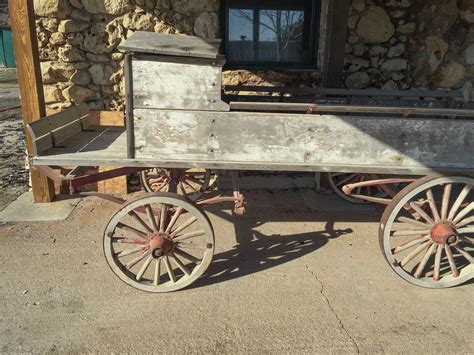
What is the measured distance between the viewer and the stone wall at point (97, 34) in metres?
4.82

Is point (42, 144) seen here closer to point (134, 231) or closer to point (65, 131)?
point (65, 131)

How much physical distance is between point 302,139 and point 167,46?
1.14m

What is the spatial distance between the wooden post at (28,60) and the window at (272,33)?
2.28m

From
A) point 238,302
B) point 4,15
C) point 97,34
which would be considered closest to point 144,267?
point 238,302

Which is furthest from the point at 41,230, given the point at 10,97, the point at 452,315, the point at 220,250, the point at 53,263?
the point at 10,97

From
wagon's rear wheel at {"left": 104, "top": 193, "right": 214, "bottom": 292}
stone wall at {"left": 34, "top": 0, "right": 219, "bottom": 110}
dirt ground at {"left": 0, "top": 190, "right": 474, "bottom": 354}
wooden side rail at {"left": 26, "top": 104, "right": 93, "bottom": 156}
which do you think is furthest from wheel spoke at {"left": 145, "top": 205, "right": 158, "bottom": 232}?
stone wall at {"left": 34, "top": 0, "right": 219, "bottom": 110}

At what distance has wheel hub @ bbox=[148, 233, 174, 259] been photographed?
10.2 ft

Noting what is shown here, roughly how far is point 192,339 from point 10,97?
518 inches

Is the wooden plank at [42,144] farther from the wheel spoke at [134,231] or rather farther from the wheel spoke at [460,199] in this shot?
the wheel spoke at [460,199]

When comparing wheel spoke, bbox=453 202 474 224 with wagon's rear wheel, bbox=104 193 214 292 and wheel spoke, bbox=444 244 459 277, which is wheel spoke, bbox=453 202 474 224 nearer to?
wheel spoke, bbox=444 244 459 277

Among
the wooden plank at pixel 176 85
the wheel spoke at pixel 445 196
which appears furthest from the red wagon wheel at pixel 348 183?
the wooden plank at pixel 176 85

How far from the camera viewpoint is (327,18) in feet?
16.8

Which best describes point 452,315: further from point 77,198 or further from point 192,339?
point 77,198

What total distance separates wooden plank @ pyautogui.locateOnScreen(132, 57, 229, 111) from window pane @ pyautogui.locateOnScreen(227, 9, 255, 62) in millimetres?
2749
